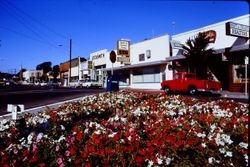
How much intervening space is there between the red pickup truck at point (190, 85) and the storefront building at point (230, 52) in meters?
2.51

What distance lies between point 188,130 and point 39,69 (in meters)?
169

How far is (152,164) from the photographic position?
4.41 m

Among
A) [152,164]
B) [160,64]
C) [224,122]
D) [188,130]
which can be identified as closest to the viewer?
[152,164]

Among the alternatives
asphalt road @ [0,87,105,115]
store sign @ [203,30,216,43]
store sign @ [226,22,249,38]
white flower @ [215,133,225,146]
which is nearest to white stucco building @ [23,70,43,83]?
asphalt road @ [0,87,105,115]

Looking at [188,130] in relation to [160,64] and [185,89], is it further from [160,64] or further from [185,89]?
[160,64]

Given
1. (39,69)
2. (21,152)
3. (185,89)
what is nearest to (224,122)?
(21,152)

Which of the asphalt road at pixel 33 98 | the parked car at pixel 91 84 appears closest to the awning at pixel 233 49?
the asphalt road at pixel 33 98

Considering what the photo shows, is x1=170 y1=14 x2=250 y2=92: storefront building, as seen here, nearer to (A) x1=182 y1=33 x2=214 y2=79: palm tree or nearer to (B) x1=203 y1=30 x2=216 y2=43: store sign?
(B) x1=203 y1=30 x2=216 y2=43: store sign

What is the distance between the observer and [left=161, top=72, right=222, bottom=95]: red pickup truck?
2469 centimetres

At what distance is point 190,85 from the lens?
2566 cm

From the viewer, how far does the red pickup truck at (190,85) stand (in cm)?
2469

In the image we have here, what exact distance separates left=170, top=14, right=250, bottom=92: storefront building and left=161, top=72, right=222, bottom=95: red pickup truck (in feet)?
8.25

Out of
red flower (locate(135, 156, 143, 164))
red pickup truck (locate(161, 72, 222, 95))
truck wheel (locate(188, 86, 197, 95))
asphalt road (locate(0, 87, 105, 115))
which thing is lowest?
red flower (locate(135, 156, 143, 164))

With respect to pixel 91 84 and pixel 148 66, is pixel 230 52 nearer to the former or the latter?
pixel 148 66
